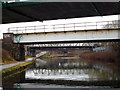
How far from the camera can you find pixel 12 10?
30.8 ft

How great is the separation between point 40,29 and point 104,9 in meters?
19.6

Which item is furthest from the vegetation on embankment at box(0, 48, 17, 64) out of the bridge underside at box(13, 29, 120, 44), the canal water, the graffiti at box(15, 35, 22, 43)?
the canal water

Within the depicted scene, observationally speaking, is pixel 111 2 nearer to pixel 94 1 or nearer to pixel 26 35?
pixel 94 1

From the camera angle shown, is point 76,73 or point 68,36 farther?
point 68,36

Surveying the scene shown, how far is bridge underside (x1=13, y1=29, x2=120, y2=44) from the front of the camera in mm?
23827

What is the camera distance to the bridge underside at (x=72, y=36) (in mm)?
23827

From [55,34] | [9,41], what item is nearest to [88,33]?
[55,34]

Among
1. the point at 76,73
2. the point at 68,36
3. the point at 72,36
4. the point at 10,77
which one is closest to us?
the point at 10,77

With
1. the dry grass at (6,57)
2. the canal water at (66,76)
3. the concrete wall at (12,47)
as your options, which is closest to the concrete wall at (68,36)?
the concrete wall at (12,47)

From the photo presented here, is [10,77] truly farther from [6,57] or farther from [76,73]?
[6,57]

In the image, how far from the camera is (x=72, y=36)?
26125 millimetres

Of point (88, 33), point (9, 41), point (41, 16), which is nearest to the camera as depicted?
point (41, 16)

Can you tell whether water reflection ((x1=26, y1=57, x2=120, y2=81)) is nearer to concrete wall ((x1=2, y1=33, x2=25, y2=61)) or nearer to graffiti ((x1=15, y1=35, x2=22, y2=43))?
graffiti ((x1=15, y1=35, x2=22, y2=43))

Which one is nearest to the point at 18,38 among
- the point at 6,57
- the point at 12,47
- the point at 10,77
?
the point at 12,47
